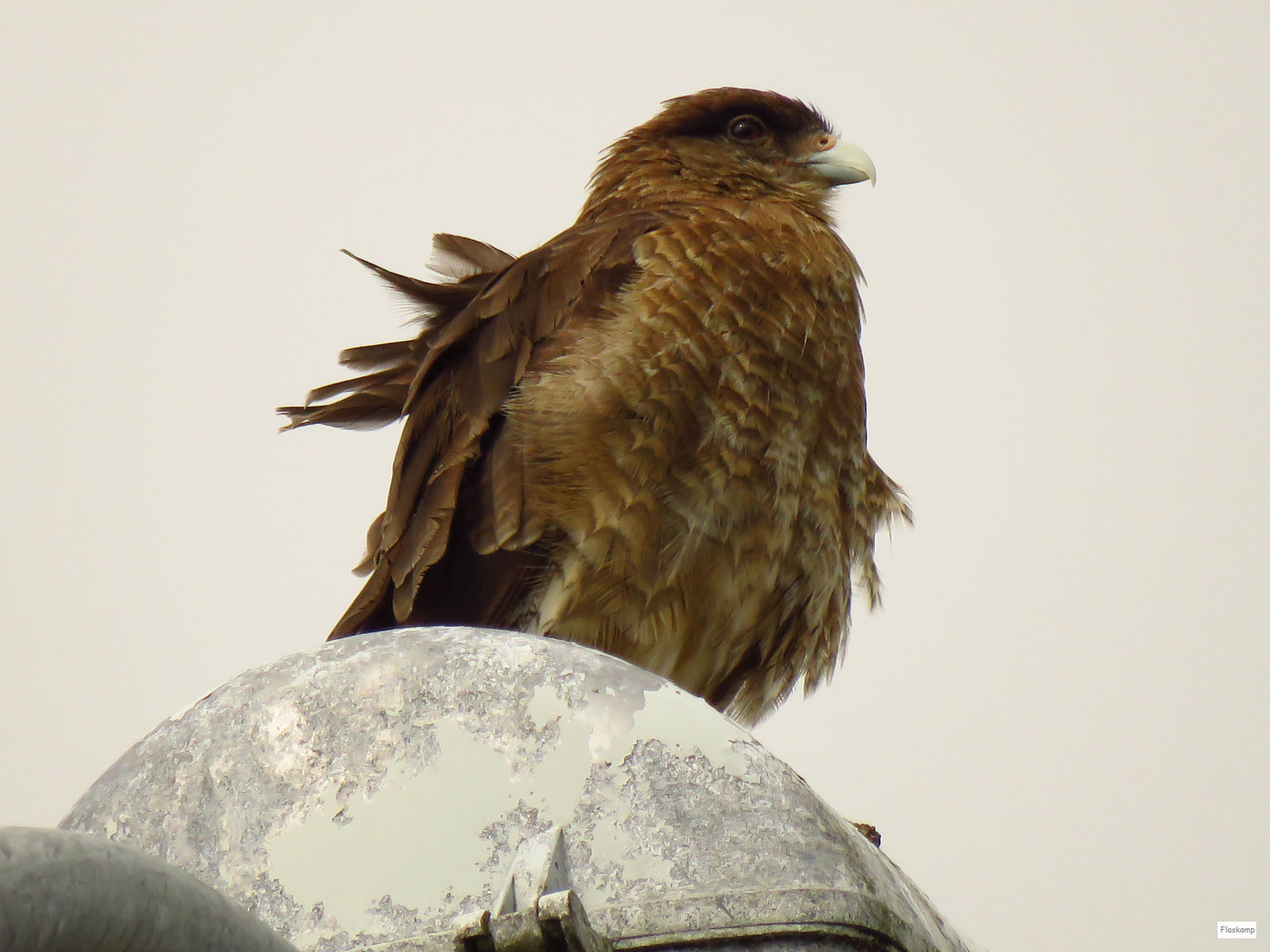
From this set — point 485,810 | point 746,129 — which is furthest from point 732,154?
point 485,810

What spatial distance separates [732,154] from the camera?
425 centimetres

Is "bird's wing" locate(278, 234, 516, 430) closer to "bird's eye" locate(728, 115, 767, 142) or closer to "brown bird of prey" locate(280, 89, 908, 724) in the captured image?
"brown bird of prey" locate(280, 89, 908, 724)

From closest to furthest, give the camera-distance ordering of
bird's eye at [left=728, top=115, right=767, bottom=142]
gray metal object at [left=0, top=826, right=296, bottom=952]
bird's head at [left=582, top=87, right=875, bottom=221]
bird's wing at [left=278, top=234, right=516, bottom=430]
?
gray metal object at [left=0, top=826, right=296, bottom=952] < bird's wing at [left=278, top=234, right=516, bottom=430] < bird's head at [left=582, top=87, right=875, bottom=221] < bird's eye at [left=728, top=115, right=767, bottom=142]

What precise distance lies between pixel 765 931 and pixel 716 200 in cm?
286

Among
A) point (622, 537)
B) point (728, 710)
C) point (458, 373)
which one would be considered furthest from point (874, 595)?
point (458, 373)

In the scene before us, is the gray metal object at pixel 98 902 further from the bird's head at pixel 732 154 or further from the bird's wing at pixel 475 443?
the bird's head at pixel 732 154

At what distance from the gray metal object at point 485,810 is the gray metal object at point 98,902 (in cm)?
41

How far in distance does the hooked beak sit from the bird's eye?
0.17 metres

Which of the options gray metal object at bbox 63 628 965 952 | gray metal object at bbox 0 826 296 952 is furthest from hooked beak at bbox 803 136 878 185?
gray metal object at bbox 0 826 296 952

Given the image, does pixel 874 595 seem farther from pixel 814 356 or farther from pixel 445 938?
pixel 445 938

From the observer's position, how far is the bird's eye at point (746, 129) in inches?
169

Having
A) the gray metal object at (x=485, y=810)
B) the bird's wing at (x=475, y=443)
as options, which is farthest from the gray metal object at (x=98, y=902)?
the bird's wing at (x=475, y=443)

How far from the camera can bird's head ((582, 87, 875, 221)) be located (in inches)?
165

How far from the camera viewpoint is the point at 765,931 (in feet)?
4.36
